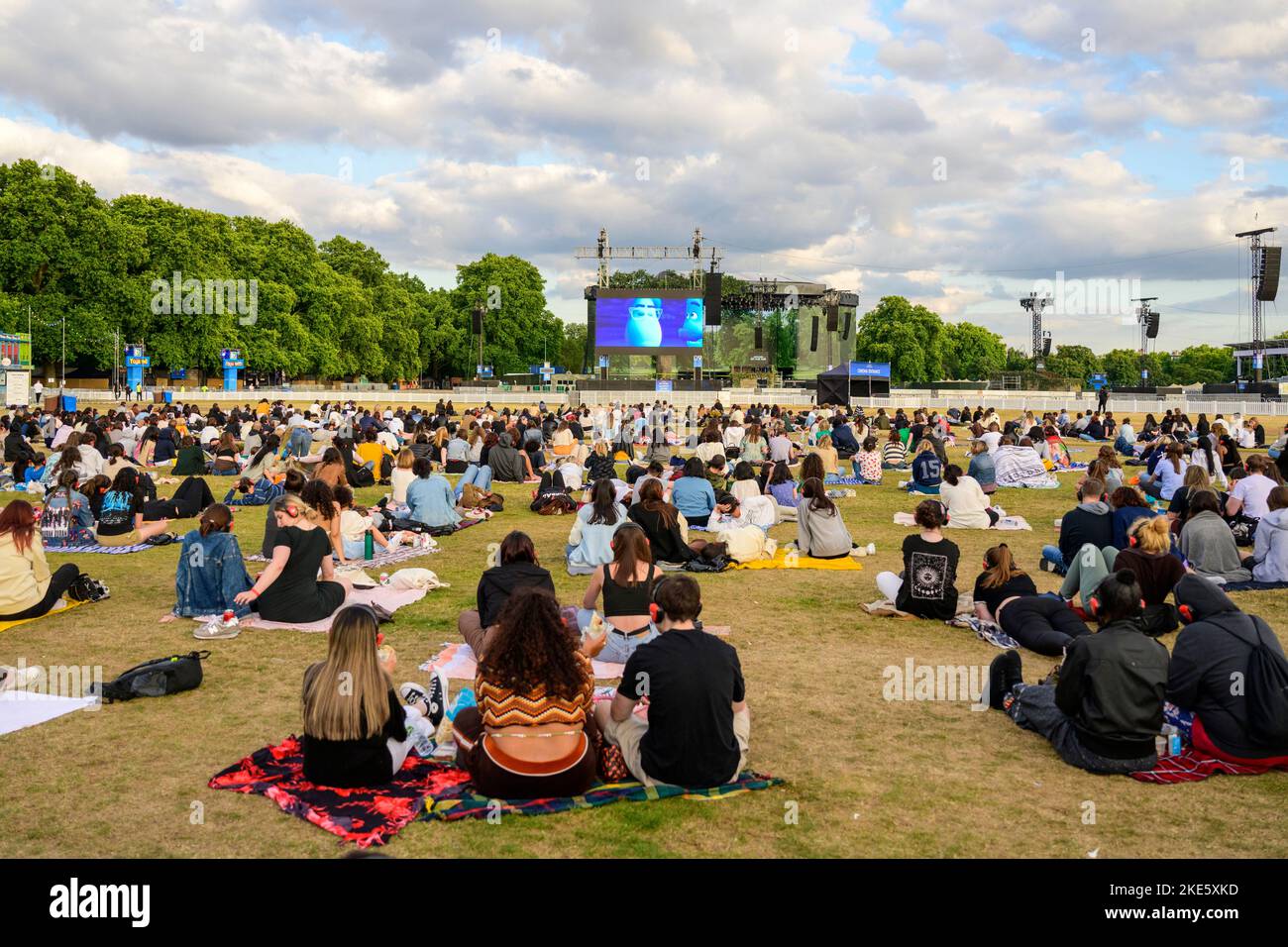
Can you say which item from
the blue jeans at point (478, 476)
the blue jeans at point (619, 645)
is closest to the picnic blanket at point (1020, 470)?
the blue jeans at point (478, 476)

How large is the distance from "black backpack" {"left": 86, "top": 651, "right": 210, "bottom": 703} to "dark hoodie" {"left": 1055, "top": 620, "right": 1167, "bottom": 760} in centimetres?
571

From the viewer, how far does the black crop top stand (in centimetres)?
730

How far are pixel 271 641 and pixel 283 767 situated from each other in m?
3.03

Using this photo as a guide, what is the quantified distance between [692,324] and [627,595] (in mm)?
50185

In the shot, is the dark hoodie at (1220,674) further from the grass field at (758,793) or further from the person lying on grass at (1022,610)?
the person lying on grass at (1022,610)

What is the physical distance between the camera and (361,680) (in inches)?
190

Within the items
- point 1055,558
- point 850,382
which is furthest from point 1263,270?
point 1055,558

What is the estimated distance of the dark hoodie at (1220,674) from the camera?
18.2 feet

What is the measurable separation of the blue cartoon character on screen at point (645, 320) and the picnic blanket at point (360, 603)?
154ft

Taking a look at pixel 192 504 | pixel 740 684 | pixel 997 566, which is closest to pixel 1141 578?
pixel 997 566

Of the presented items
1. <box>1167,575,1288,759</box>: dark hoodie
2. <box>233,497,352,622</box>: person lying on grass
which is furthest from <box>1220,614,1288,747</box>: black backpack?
<box>233,497,352,622</box>: person lying on grass

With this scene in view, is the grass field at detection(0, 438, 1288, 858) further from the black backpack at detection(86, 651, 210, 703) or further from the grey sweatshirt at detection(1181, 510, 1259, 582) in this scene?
the grey sweatshirt at detection(1181, 510, 1259, 582)
